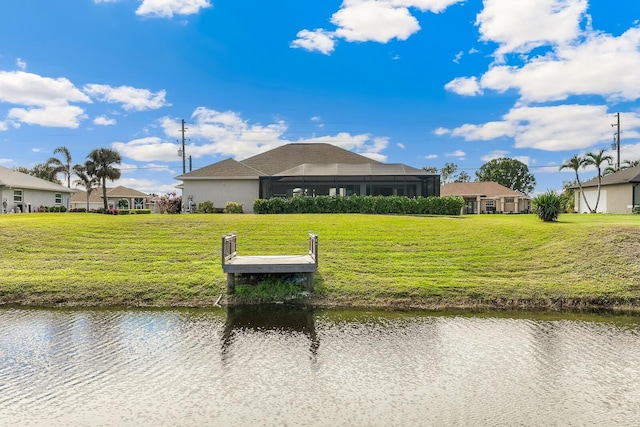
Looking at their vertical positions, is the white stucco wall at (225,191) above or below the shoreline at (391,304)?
above

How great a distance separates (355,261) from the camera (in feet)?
50.5

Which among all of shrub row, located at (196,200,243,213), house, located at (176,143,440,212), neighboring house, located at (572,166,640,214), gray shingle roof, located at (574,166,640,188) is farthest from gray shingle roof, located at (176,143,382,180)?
neighboring house, located at (572,166,640,214)

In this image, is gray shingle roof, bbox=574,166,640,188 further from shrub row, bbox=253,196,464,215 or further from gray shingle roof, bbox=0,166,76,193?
gray shingle roof, bbox=0,166,76,193

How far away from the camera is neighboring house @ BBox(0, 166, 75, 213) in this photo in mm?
37875

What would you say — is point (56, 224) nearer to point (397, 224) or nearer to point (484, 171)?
point (397, 224)

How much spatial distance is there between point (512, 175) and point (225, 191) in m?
61.2

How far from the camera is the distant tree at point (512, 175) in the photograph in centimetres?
7838

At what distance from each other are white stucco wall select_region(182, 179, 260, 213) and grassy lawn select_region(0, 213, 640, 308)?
12.8 metres

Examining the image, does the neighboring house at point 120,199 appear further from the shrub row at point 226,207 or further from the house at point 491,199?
the house at point 491,199

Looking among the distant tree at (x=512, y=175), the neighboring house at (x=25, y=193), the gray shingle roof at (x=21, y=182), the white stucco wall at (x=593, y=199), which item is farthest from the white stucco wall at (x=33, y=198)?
the distant tree at (x=512, y=175)

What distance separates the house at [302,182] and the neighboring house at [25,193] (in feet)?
52.7

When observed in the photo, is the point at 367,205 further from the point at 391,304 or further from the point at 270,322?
the point at 270,322

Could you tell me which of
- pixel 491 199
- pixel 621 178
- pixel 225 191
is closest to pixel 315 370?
pixel 225 191

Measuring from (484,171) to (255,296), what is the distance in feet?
252
